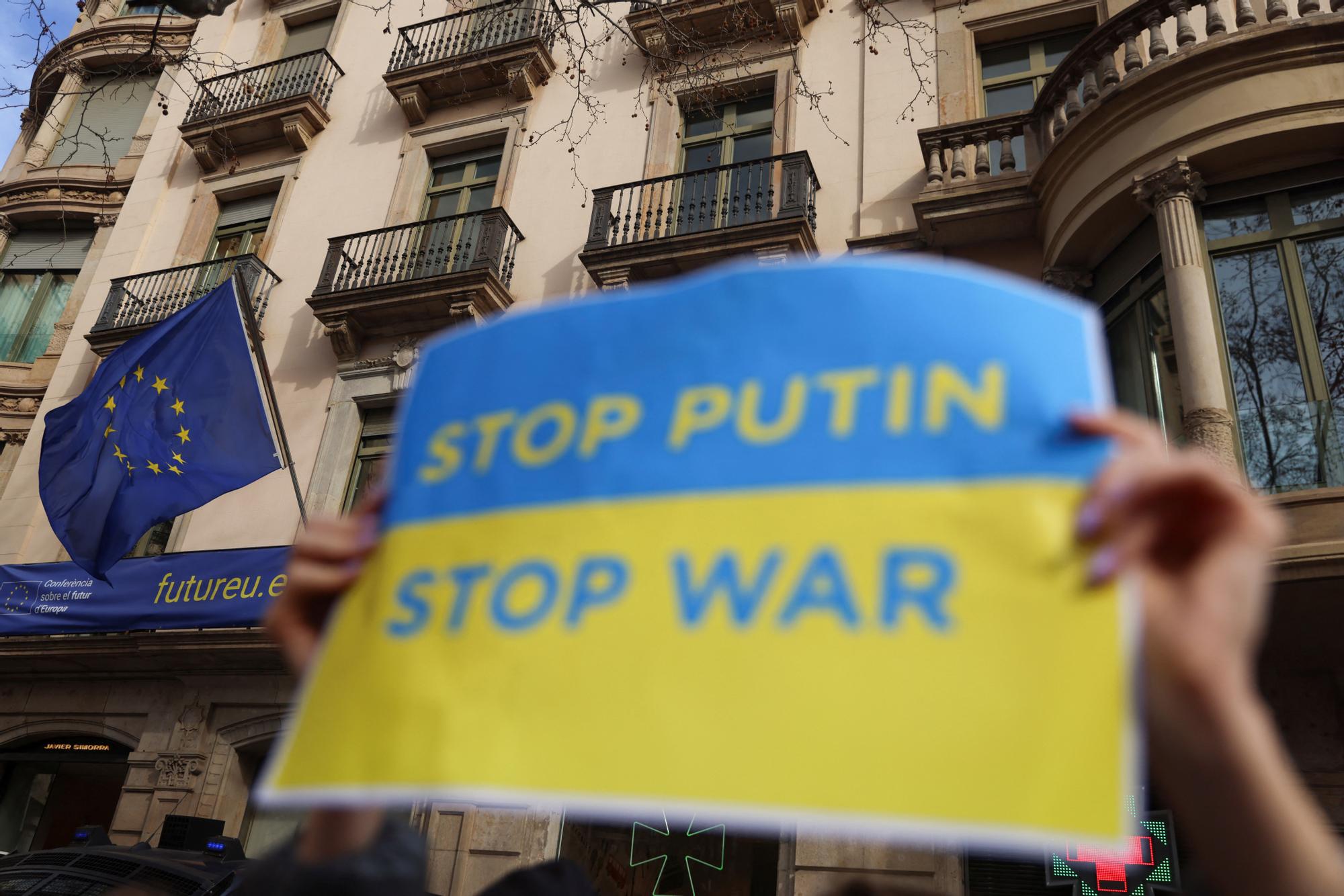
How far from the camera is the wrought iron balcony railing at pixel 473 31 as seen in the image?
14023 millimetres

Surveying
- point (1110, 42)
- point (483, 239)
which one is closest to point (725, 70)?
point (483, 239)

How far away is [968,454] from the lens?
126 cm

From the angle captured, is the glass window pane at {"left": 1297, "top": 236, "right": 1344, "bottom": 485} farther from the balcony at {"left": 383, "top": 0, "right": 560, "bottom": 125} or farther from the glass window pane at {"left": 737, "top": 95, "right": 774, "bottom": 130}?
the balcony at {"left": 383, "top": 0, "right": 560, "bottom": 125}

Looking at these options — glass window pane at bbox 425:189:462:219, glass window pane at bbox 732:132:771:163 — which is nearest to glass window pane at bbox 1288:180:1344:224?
glass window pane at bbox 732:132:771:163

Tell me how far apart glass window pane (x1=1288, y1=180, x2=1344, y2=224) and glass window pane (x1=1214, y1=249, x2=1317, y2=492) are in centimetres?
37

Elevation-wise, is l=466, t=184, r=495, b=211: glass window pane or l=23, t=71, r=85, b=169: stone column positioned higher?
l=23, t=71, r=85, b=169: stone column

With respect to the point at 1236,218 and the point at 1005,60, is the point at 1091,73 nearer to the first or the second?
the point at 1236,218

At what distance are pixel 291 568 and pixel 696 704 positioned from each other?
0.74m

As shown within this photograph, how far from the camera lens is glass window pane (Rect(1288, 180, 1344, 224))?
7.14m

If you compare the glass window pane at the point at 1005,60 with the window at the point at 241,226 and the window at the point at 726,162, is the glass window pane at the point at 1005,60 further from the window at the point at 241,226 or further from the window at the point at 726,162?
the window at the point at 241,226

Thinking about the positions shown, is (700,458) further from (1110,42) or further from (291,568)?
(1110,42)

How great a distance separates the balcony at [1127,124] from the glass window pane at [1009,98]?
0.84 meters

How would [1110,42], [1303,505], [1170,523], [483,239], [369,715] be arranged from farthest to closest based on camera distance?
[483,239]
[1110,42]
[1303,505]
[369,715]
[1170,523]

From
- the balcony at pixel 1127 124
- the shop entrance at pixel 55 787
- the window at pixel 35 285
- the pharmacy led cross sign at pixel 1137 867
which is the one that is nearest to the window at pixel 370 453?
the shop entrance at pixel 55 787
